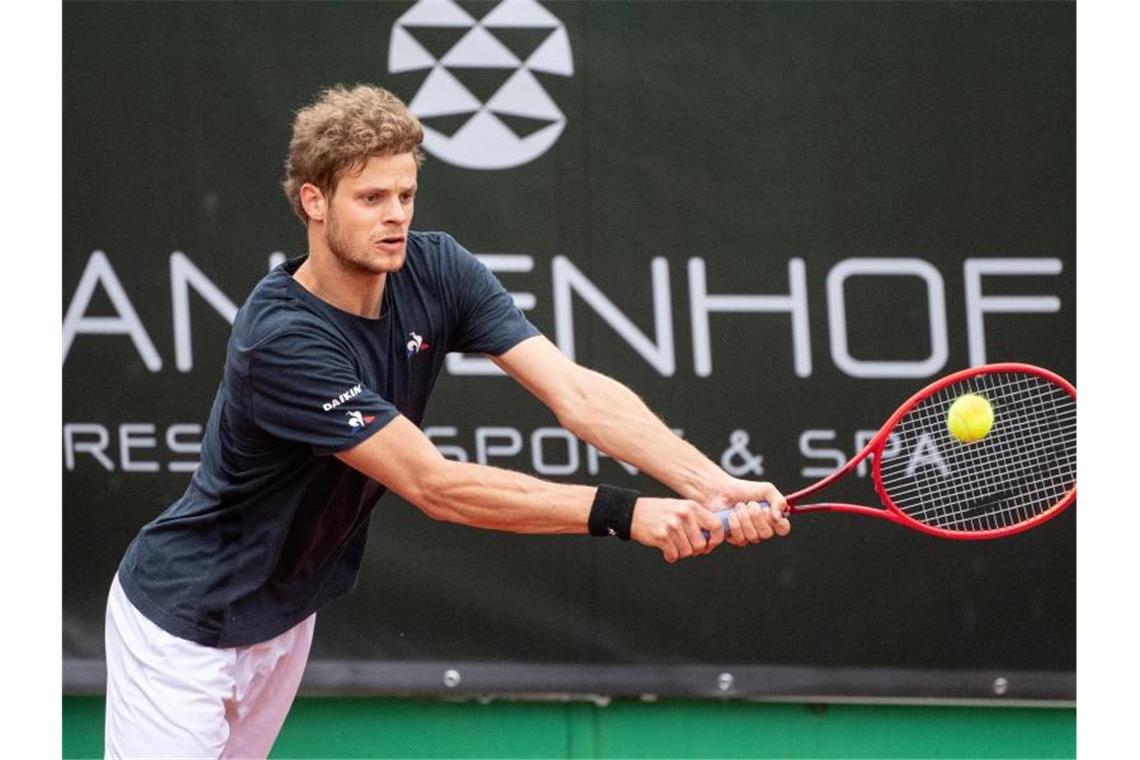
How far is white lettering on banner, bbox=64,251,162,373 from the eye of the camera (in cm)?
423

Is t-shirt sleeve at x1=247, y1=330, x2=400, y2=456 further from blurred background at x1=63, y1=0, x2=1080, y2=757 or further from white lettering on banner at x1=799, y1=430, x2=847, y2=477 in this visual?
white lettering on banner at x1=799, y1=430, x2=847, y2=477

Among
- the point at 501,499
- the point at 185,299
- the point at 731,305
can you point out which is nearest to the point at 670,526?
the point at 501,499

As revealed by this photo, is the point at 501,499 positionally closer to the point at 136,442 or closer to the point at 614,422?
the point at 614,422

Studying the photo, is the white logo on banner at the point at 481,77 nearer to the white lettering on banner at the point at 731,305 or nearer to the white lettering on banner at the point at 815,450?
the white lettering on banner at the point at 731,305

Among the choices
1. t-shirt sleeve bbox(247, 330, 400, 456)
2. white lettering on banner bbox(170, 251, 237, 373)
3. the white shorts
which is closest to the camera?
t-shirt sleeve bbox(247, 330, 400, 456)

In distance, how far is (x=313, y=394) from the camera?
9.45 ft

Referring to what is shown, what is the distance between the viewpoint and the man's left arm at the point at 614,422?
3207 millimetres

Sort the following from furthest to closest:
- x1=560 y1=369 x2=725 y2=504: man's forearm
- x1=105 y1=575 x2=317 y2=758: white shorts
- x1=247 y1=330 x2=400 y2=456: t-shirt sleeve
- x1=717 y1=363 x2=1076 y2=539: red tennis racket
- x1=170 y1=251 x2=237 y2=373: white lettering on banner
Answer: x1=170 y1=251 x2=237 y2=373: white lettering on banner
x1=717 y1=363 x2=1076 y2=539: red tennis racket
x1=560 y1=369 x2=725 y2=504: man's forearm
x1=105 y1=575 x2=317 y2=758: white shorts
x1=247 y1=330 x2=400 y2=456: t-shirt sleeve

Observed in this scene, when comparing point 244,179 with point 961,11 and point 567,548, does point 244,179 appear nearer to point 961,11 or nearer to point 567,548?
point 567,548

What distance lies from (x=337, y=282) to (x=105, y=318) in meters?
1.44

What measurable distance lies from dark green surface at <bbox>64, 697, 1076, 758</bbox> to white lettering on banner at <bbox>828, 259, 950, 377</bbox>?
84cm

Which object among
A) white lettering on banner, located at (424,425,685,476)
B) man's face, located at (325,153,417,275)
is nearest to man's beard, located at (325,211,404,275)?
man's face, located at (325,153,417,275)

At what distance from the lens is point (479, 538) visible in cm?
421

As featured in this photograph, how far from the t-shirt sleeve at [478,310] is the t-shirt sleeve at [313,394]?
37 cm
